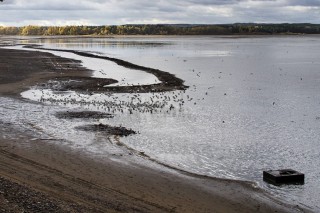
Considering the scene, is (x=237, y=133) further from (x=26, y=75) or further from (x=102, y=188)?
(x=26, y=75)

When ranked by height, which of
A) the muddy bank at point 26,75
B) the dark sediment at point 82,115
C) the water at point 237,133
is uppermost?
the muddy bank at point 26,75

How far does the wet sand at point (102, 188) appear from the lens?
12.1 metres

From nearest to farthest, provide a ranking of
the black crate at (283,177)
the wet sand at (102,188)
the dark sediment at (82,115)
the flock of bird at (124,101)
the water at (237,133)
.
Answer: the wet sand at (102,188)
the black crate at (283,177)
the water at (237,133)
the dark sediment at (82,115)
the flock of bird at (124,101)

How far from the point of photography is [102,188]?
47.4ft

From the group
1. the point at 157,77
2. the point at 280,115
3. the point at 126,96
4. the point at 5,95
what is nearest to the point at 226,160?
the point at 280,115

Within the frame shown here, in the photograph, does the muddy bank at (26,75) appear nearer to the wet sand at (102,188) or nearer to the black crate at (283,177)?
the wet sand at (102,188)

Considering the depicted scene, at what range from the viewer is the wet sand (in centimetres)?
1214

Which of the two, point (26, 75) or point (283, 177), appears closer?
point (283, 177)

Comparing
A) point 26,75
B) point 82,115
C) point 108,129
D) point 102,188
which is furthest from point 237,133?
point 26,75

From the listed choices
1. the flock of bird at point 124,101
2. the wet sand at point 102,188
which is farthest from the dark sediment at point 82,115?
the wet sand at point 102,188

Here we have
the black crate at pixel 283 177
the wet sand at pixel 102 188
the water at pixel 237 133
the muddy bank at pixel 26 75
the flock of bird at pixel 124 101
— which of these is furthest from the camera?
the muddy bank at pixel 26 75

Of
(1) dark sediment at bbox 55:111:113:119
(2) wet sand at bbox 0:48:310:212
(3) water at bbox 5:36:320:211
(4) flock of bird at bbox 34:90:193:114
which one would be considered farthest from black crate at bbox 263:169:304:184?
(4) flock of bird at bbox 34:90:193:114

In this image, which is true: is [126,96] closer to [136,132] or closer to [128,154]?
[136,132]

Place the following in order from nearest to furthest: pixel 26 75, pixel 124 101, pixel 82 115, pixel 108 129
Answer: pixel 108 129
pixel 82 115
pixel 124 101
pixel 26 75
